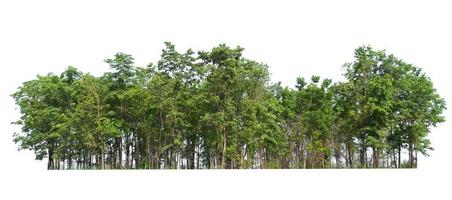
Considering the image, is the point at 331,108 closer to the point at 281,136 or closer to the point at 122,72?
the point at 281,136

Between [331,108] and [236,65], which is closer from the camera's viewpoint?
[236,65]

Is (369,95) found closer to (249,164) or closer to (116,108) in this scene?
(249,164)

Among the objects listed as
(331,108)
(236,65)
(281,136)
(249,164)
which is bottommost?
(249,164)

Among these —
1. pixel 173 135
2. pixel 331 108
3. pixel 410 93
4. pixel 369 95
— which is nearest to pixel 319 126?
pixel 331 108

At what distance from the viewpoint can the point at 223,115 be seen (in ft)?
77.7

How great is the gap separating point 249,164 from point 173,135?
16.0 ft

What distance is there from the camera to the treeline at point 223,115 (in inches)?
970

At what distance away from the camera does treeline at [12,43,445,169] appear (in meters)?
24.6

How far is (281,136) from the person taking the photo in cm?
2702

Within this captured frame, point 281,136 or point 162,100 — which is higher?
point 162,100

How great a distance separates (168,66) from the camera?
84.5 ft

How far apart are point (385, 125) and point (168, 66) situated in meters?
13.4

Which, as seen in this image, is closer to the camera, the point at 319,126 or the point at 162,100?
the point at 162,100

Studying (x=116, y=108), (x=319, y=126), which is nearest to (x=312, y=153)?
(x=319, y=126)
